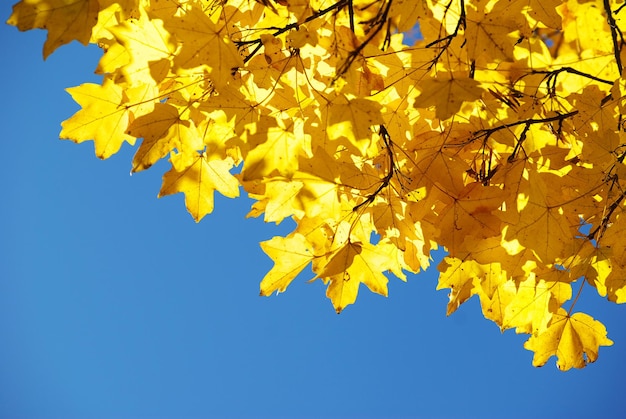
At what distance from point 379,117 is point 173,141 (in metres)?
0.67

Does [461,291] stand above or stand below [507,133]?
below

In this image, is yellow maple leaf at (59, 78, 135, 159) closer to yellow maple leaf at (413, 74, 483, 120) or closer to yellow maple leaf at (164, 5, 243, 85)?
yellow maple leaf at (164, 5, 243, 85)

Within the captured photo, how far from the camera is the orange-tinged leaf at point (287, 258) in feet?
5.81

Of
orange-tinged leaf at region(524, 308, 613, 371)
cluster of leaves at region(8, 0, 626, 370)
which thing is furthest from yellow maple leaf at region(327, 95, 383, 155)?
orange-tinged leaf at region(524, 308, 613, 371)

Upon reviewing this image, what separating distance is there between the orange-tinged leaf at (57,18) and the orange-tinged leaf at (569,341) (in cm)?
188

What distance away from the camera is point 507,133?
5.03ft

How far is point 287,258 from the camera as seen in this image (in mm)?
1784

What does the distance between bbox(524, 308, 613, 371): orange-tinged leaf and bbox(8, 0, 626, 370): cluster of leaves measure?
199 millimetres

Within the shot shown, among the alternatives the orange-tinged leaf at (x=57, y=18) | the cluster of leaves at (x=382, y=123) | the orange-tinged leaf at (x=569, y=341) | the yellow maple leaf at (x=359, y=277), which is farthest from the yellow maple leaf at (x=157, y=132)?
the orange-tinged leaf at (x=569, y=341)

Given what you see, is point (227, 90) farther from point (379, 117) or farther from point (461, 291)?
point (461, 291)

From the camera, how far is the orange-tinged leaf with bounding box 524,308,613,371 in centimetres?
200

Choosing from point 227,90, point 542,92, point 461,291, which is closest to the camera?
point 227,90

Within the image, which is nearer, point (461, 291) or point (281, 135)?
point (281, 135)

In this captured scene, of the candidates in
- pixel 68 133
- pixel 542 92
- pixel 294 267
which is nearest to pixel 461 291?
pixel 294 267
